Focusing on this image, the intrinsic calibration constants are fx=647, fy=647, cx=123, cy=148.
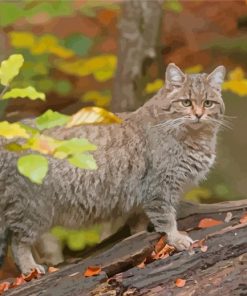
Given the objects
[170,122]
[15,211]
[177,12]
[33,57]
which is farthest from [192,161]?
[177,12]

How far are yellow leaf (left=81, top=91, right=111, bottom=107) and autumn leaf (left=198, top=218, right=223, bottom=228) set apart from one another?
3.73ft

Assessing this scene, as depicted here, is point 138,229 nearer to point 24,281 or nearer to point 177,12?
point 24,281

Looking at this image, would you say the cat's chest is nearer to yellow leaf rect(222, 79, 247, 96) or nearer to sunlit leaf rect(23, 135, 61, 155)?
yellow leaf rect(222, 79, 247, 96)

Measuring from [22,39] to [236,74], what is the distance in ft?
3.76

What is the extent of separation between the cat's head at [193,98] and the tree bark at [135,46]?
453mm

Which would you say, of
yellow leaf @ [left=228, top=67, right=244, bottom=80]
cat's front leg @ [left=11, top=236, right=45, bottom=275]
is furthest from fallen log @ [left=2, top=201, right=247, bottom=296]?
yellow leaf @ [left=228, top=67, right=244, bottom=80]

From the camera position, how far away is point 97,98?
3.57 m

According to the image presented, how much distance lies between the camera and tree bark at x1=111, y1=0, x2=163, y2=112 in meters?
2.98

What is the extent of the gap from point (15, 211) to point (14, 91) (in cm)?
106

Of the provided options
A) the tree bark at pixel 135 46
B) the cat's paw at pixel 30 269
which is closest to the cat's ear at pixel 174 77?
the tree bark at pixel 135 46

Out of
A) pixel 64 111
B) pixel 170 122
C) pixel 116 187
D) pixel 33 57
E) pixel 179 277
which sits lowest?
pixel 179 277

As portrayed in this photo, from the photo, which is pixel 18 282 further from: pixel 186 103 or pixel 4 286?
pixel 186 103

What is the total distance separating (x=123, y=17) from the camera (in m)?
3.04

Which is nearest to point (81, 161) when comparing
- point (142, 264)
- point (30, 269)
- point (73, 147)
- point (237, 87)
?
point (73, 147)
